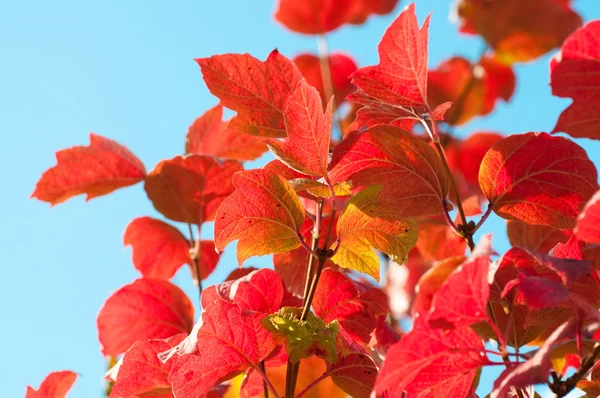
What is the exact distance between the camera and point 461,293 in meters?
0.56

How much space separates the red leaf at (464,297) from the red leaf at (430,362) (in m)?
0.02

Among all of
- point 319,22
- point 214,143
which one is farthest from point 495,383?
point 319,22

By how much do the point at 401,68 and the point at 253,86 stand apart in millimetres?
208

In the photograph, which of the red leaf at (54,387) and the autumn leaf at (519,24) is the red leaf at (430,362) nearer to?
the red leaf at (54,387)

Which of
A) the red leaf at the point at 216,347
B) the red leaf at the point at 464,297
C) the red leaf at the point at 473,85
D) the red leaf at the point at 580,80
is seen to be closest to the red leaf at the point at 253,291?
the red leaf at the point at 216,347

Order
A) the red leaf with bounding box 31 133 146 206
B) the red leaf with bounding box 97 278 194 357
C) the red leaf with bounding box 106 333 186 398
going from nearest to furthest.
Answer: the red leaf with bounding box 106 333 186 398 → the red leaf with bounding box 97 278 194 357 → the red leaf with bounding box 31 133 146 206

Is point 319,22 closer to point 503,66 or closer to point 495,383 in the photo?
point 503,66

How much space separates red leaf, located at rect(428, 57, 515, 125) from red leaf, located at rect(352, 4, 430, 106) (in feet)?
5.08

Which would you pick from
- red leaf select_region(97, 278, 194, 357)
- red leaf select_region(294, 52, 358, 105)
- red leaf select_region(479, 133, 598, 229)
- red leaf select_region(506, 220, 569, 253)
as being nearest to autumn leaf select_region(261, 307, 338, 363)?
red leaf select_region(479, 133, 598, 229)

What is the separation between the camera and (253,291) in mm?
810

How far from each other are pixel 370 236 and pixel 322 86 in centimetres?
150

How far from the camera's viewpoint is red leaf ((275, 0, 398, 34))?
2.09 m

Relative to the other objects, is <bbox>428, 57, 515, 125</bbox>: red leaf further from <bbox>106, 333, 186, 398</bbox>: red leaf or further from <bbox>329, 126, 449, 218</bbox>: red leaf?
<bbox>106, 333, 186, 398</bbox>: red leaf

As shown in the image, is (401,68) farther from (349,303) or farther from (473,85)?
(473,85)
